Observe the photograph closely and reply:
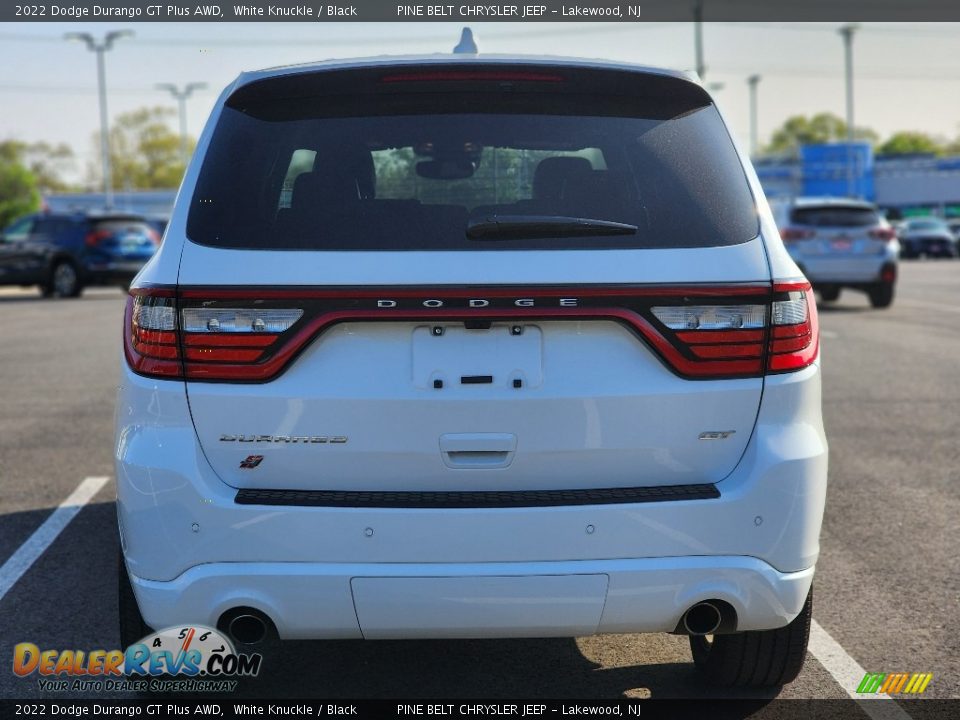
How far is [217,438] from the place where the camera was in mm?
3125

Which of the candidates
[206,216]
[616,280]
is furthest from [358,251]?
[616,280]

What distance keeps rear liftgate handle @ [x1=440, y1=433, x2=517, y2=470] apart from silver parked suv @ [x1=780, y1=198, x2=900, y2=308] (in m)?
16.9

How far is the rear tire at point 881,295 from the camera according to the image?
64.7 feet

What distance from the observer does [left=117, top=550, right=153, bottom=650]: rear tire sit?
11.5ft

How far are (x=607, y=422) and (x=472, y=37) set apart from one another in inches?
64.3

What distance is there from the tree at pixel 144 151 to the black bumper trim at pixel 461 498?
147787 mm

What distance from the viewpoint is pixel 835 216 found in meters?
19.6

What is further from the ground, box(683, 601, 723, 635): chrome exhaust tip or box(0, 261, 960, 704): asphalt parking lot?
box(683, 601, 723, 635): chrome exhaust tip

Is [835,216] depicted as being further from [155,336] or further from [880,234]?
[155,336]

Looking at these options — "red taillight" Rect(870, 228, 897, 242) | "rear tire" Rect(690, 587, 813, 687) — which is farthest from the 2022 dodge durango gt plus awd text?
"red taillight" Rect(870, 228, 897, 242)

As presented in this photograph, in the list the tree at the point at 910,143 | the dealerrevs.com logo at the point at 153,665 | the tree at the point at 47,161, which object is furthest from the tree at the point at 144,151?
the dealerrevs.com logo at the point at 153,665

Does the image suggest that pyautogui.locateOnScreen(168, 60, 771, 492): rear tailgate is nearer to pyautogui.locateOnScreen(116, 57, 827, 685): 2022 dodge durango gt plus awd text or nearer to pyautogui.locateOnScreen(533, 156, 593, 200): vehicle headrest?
pyautogui.locateOnScreen(116, 57, 827, 685): 2022 dodge durango gt plus awd text

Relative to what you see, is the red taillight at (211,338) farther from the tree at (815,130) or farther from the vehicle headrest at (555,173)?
the tree at (815,130)

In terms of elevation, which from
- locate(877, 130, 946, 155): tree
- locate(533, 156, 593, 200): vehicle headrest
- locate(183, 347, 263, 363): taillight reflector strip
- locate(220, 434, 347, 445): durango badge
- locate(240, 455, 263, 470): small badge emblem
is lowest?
locate(240, 455, 263, 470): small badge emblem
